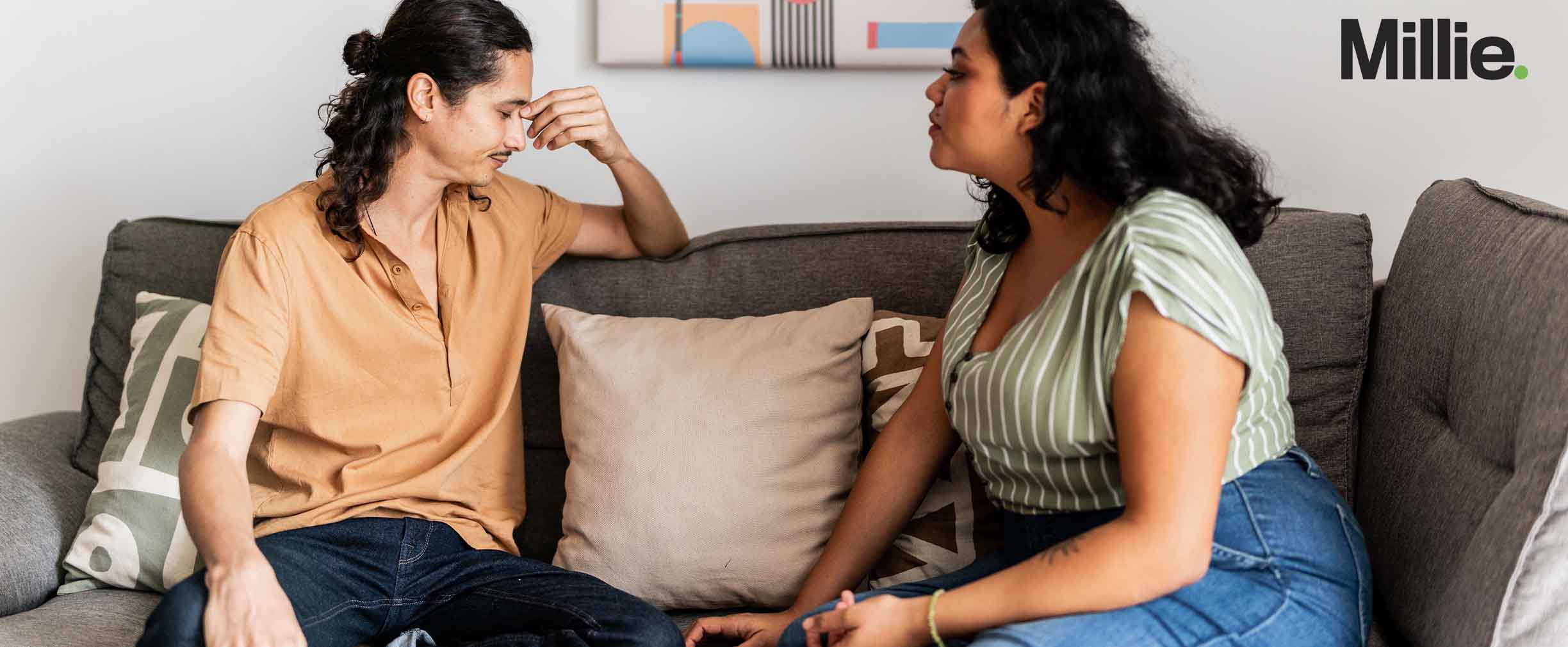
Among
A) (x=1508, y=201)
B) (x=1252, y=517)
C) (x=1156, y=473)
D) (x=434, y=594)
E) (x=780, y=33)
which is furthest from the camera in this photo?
(x=780, y=33)

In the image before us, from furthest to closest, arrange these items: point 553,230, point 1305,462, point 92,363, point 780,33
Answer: point 780,33 < point 92,363 < point 553,230 < point 1305,462

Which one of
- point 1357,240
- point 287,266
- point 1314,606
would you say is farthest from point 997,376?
point 287,266

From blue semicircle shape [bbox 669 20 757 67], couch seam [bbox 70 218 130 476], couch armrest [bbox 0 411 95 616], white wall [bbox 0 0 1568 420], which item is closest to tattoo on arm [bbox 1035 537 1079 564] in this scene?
white wall [bbox 0 0 1568 420]

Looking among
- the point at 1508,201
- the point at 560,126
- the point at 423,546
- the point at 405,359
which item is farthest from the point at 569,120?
the point at 1508,201

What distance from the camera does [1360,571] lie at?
46.9 inches

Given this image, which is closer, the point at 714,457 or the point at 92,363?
the point at 714,457

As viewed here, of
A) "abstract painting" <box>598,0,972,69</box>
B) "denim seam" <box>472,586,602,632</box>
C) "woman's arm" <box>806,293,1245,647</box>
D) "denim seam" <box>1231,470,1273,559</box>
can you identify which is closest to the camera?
"woman's arm" <box>806,293,1245,647</box>

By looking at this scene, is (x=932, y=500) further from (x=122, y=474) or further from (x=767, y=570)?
(x=122, y=474)

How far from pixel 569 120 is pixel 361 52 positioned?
11.5 inches

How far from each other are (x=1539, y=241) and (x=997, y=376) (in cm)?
60

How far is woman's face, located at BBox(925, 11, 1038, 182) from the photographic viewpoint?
4.05 ft

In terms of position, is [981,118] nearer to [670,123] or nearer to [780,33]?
[780,33]

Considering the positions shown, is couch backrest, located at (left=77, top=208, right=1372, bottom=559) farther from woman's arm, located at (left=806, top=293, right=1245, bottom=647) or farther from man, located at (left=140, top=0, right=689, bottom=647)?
woman's arm, located at (left=806, top=293, right=1245, bottom=647)

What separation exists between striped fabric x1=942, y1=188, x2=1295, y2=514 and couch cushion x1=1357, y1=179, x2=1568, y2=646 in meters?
0.20
